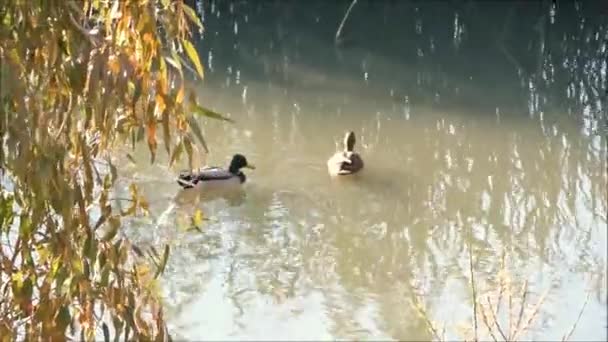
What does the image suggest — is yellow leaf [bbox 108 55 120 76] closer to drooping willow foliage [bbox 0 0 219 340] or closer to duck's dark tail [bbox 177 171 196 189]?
drooping willow foliage [bbox 0 0 219 340]

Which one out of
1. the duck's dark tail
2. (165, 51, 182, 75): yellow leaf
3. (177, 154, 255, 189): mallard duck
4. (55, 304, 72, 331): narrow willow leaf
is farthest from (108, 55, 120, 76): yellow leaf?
(177, 154, 255, 189): mallard duck

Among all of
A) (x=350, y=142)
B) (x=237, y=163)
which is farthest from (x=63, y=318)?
(x=350, y=142)

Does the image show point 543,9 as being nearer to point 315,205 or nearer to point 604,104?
point 604,104

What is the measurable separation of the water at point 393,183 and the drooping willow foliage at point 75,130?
1.12 meters

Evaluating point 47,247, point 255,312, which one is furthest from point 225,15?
point 47,247

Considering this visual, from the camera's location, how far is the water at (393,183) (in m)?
4.79

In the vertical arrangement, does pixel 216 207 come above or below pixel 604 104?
below

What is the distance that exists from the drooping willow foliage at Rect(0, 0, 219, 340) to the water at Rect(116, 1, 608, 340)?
3.67 feet

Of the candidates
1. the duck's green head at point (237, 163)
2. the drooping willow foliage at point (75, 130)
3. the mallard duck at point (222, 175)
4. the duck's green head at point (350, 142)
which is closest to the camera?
the drooping willow foliage at point (75, 130)

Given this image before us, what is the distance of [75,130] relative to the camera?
1.87 metres

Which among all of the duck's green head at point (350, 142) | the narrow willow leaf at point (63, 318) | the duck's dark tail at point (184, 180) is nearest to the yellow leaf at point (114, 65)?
the narrow willow leaf at point (63, 318)

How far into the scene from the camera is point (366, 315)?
15.4 ft

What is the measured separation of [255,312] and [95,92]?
3059mm

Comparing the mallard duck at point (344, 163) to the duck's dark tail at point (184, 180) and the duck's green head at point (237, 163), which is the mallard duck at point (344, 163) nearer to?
the duck's green head at point (237, 163)
